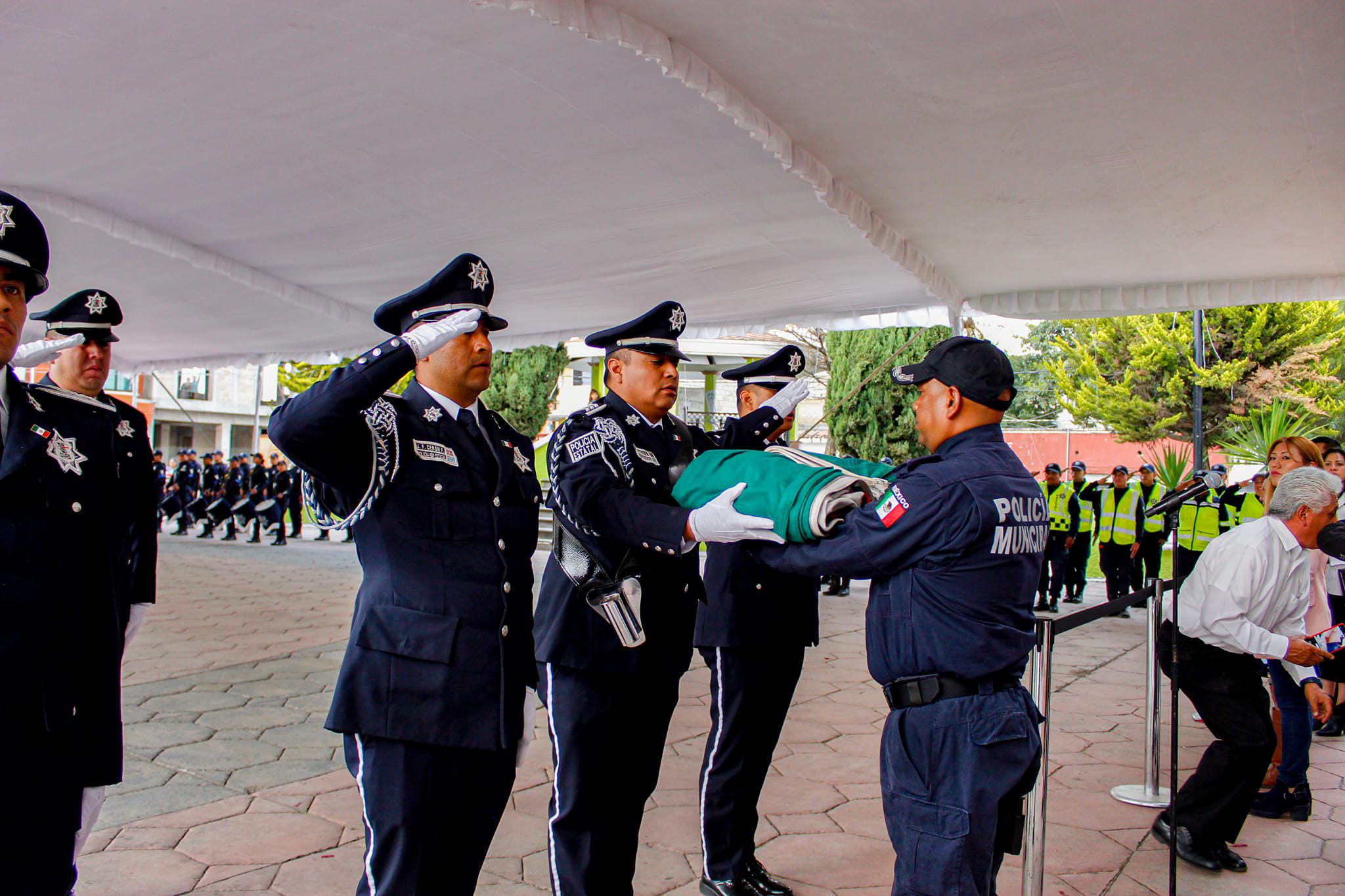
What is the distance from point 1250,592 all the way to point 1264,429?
1155cm

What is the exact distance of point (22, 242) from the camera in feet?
5.56

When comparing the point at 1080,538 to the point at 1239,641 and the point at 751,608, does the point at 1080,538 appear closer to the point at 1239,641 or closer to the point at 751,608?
the point at 1239,641

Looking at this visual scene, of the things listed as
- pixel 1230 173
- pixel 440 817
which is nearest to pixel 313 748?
pixel 440 817

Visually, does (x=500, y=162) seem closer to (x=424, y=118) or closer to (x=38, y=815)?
(x=424, y=118)

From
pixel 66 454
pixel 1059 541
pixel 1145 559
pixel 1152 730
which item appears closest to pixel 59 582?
pixel 66 454

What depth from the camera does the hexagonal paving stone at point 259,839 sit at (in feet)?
11.0

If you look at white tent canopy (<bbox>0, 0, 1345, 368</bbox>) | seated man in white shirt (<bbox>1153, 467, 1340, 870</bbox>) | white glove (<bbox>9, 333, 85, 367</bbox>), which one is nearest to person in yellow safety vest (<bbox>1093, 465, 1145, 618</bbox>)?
white tent canopy (<bbox>0, 0, 1345, 368</bbox>)

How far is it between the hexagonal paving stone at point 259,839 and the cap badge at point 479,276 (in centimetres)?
228

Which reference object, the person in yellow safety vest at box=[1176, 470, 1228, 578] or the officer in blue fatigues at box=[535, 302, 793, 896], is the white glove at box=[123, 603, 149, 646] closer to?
the officer in blue fatigues at box=[535, 302, 793, 896]

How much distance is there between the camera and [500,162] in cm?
471

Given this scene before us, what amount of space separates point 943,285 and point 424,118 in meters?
3.59

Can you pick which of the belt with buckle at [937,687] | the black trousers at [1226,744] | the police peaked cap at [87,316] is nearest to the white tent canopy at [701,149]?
the police peaked cap at [87,316]

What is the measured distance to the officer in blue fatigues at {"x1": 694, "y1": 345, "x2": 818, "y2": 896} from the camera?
3.14m

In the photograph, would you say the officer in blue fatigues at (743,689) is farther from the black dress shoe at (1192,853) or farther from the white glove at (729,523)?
the black dress shoe at (1192,853)
